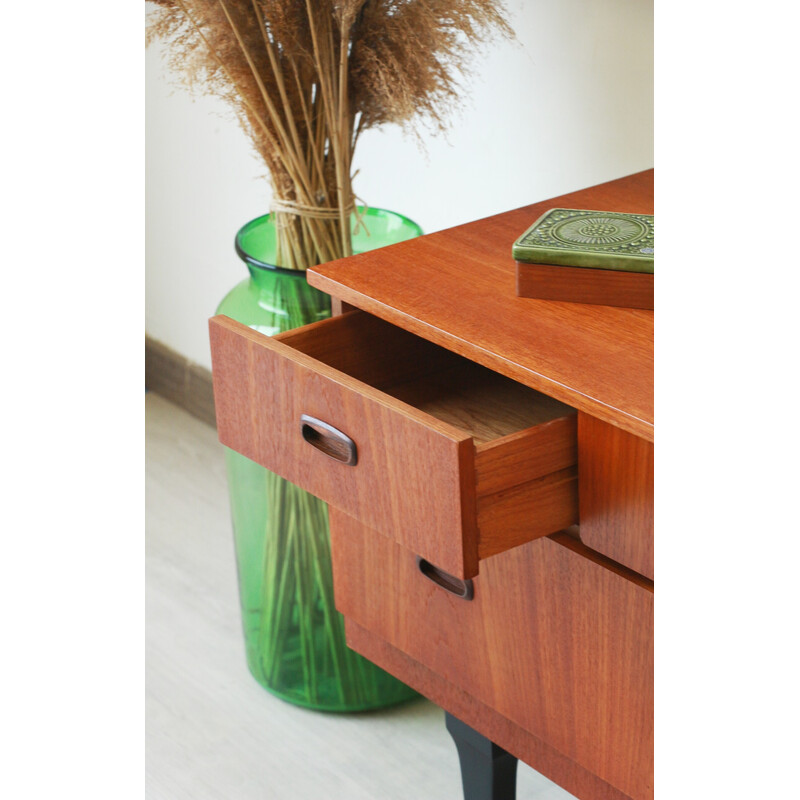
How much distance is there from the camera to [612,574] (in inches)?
31.2

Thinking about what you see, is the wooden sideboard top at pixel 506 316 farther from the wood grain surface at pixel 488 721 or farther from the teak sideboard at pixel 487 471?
the wood grain surface at pixel 488 721

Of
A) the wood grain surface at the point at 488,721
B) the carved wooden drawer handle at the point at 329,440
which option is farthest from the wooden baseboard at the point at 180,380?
the carved wooden drawer handle at the point at 329,440

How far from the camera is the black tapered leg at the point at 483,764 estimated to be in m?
1.06

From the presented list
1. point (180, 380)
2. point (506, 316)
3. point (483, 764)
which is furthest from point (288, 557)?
point (180, 380)

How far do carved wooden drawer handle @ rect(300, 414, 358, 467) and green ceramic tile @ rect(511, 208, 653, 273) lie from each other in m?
0.19

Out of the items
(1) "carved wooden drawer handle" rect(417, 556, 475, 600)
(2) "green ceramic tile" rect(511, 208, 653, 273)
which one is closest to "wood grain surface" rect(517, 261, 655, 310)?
(2) "green ceramic tile" rect(511, 208, 653, 273)

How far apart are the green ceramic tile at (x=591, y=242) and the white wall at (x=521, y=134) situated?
48 cm

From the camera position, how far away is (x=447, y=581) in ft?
3.14

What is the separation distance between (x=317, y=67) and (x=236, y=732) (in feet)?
3.00

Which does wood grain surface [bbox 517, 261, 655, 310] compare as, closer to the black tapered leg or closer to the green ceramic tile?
the green ceramic tile

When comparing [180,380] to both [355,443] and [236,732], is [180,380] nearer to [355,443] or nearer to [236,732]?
[236,732]
